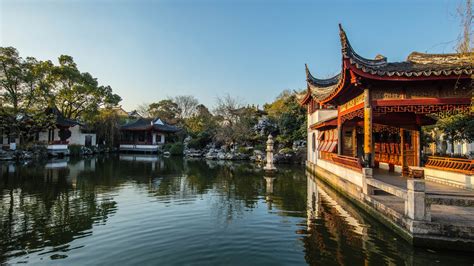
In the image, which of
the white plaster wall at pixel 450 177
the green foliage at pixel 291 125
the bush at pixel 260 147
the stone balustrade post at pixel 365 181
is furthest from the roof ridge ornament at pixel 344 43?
the bush at pixel 260 147

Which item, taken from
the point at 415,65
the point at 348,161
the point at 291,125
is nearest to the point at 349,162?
the point at 348,161

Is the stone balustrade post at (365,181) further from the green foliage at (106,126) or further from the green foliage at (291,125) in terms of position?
the green foliage at (106,126)

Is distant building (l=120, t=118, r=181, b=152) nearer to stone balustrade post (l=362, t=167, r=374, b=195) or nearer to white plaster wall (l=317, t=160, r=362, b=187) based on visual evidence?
white plaster wall (l=317, t=160, r=362, b=187)

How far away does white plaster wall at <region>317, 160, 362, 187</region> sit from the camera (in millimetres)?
8697

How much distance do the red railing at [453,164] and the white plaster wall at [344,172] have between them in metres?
2.45

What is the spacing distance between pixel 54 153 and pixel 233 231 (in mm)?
27607

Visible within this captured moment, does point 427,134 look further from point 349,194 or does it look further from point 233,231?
point 233,231

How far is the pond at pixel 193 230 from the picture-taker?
4.76 metres

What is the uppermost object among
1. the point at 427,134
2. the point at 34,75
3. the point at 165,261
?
the point at 34,75

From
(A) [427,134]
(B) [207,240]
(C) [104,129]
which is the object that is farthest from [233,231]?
(C) [104,129]

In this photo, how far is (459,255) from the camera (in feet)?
15.4

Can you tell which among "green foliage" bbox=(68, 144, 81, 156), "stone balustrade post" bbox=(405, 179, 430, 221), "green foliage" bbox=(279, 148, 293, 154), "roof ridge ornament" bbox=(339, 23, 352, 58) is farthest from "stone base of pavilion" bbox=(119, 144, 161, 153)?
"stone balustrade post" bbox=(405, 179, 430, 221)

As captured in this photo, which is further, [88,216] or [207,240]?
[88,216]

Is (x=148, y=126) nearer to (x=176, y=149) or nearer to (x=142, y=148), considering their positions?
(x=142, y=148)
